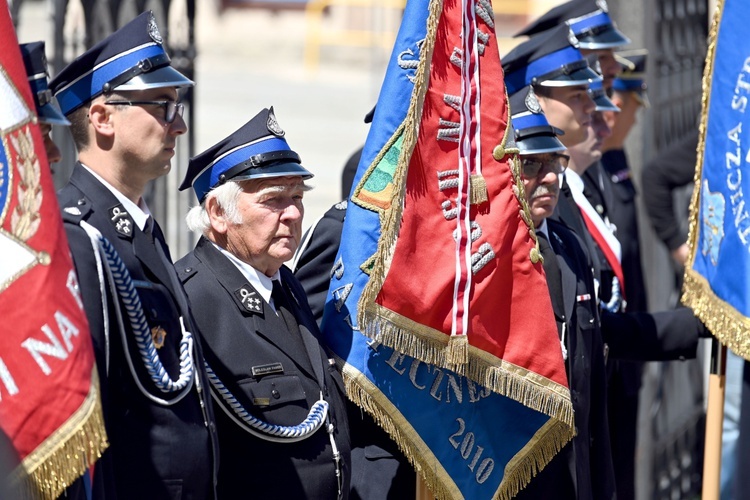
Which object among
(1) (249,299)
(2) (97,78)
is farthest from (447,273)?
(2) (97,78)

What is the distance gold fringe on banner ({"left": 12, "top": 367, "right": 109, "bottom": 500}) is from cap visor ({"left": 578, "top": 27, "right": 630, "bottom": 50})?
3.44 m

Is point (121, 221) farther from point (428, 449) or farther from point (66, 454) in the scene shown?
point (428, 449)

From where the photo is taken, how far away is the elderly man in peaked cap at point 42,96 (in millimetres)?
3199

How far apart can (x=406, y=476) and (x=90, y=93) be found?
158 centimetres

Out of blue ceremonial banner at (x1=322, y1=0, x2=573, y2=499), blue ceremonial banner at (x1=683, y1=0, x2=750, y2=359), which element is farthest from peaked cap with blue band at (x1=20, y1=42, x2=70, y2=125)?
blue ceremonial banner at (x1=683, y1=0, x2=750, y2=359)

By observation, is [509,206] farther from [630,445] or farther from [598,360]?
[630,445]

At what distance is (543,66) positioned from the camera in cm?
510

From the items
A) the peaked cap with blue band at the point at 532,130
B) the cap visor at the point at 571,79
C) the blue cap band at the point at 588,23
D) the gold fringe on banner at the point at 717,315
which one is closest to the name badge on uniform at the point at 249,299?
the peaked cap with blue band at the point at 532,130

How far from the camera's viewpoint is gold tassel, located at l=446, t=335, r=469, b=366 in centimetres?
412

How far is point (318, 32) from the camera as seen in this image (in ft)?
73.9

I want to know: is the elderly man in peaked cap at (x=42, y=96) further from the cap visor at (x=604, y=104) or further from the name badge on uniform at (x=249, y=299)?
the cap visor at (x=604, y=104)

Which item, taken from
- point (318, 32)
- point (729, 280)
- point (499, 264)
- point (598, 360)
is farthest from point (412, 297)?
point (318, 32)

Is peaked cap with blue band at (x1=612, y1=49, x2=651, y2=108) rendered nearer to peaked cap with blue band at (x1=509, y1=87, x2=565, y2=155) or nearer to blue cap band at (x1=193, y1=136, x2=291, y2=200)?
peaked cap with blue band at (x1=509, y1=87, x2=565, y2=155)

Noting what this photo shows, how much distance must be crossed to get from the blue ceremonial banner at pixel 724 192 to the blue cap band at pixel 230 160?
176 cm
